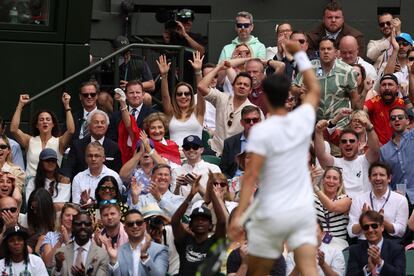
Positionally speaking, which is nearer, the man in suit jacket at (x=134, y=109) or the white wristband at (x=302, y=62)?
the white wristband at (x=302, y=62)

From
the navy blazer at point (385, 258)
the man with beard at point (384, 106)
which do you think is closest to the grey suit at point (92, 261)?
the navy blazer at point (385, 258)

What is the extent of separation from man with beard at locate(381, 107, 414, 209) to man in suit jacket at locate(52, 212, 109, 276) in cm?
374

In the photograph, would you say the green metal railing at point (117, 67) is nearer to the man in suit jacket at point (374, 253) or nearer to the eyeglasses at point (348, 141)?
the eyeglasses at point (348, 141)

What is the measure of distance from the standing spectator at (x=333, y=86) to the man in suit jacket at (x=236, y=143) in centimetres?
97

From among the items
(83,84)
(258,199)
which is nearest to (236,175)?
(83,84)

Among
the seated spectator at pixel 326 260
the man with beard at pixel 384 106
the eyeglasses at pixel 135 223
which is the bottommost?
the seated spectator at pixel 326 260

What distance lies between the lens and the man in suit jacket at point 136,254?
17.5 metres

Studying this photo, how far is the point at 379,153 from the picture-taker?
1909 cm

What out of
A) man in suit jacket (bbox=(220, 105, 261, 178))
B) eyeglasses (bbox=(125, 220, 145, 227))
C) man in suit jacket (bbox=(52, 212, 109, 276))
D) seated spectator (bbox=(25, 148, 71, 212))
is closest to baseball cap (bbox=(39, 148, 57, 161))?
seated spectator (bbox=(25, 148, 71, 212))

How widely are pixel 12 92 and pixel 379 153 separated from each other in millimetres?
5957

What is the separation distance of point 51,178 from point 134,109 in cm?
189

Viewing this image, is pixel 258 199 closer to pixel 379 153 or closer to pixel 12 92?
pixel 379 153

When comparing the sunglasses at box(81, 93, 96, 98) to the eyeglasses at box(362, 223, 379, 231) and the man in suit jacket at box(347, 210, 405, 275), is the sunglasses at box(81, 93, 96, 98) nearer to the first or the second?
the man in suit jacket at box(347, 210, 405, 275)

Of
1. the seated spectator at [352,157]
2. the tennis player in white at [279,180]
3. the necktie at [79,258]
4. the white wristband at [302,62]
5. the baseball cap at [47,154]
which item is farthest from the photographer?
the baseball cap at [47,154]
